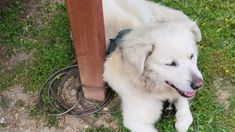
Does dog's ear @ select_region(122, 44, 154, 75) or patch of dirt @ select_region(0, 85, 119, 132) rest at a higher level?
dog's ear @ select_region(122, 44, 154, 75)

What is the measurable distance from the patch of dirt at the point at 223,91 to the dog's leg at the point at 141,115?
23.9 inches

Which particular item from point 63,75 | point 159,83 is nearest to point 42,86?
point 63,75

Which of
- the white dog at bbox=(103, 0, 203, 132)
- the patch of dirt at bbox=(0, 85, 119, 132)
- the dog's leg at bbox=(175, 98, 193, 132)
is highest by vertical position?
the white dog at bbox=(103, 0, 203, 132)

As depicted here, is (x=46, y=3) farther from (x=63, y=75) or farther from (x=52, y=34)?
(x=63, y=75)

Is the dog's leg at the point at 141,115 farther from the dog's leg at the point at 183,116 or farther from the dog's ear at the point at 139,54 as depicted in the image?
the dog's ear at the point at 139,54

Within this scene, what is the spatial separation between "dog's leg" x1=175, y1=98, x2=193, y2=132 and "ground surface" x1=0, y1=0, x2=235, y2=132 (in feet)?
0.39

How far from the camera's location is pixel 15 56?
13.5 feet

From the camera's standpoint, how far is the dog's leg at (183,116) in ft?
11.3

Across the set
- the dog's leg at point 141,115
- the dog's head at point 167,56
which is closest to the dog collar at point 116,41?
the dog's head at point 167,56

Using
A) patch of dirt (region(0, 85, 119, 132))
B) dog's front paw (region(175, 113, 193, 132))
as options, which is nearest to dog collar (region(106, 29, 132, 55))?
patch of dirt (region(0, 85, 119, 132))

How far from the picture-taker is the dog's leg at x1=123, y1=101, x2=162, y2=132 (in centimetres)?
338

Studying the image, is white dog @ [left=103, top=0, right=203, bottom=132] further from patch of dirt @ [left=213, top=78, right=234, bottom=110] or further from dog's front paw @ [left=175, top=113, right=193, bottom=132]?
patch of dirt @ [left=213, top=78, right=234, bottom=110]

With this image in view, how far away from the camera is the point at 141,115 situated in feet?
11.1

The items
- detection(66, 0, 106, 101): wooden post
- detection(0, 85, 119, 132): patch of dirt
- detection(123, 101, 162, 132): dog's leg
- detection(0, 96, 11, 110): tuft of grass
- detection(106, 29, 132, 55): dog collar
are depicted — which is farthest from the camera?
detection(0, 96, 11, 110): tuft of grass
